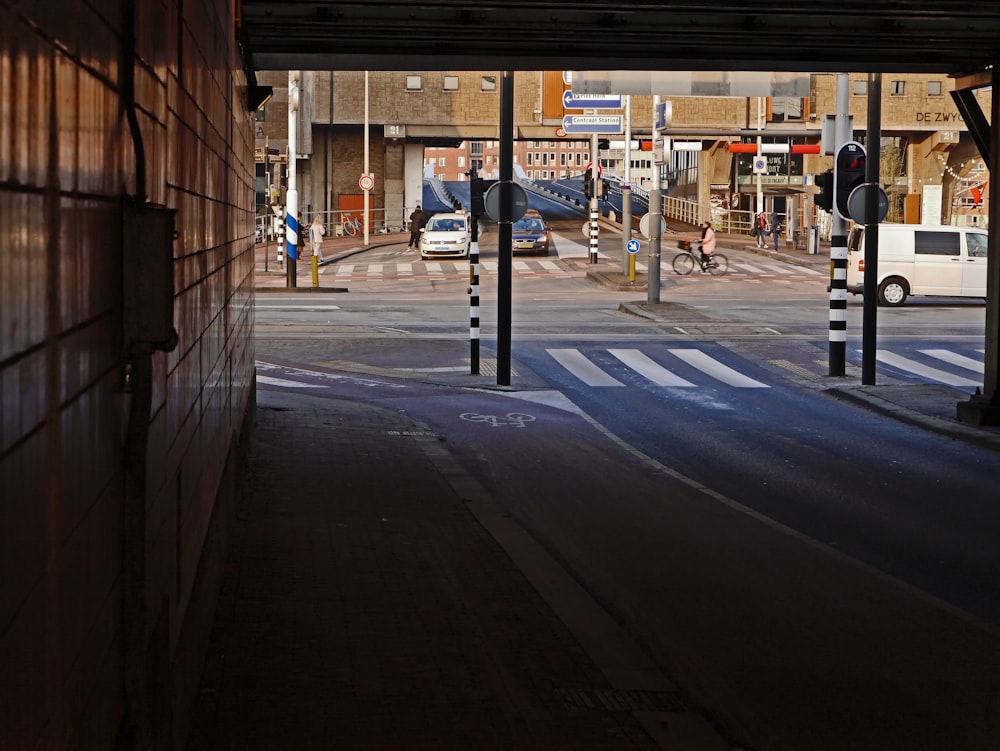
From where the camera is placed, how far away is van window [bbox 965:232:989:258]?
113 ft

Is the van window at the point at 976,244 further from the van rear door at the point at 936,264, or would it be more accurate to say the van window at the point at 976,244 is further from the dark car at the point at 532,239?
the dark car at the point at 532,239

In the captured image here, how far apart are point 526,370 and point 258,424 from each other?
7098mm

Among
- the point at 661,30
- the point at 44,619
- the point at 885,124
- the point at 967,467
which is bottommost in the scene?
the point at 967,467

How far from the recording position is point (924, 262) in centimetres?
3400

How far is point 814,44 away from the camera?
1441 centimetres

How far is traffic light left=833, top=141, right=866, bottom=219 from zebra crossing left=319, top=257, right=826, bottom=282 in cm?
2240

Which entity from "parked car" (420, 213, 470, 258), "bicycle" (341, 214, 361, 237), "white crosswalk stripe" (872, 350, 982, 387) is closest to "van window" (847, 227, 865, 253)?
"white crosswalk stripe" (872, 350, 982, 387)

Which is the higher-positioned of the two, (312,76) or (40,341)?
(312,76)

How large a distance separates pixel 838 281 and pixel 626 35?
703 centimetres

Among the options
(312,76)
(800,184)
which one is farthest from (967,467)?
(800,184)

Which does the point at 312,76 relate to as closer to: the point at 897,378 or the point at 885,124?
the point at 885,124

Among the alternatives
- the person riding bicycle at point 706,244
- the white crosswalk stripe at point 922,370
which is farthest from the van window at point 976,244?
the white crosswalk stripe at point 922,370

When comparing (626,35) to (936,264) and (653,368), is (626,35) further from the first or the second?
(936,264)

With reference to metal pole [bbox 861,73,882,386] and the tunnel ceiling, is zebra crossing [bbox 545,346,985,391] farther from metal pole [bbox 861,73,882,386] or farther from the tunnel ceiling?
the tunnel ceiling
